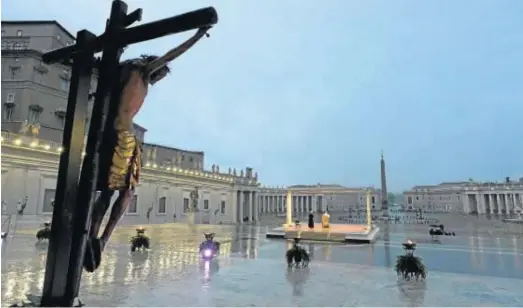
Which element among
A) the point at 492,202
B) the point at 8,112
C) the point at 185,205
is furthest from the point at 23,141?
the point at 492,202

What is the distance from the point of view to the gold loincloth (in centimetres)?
441

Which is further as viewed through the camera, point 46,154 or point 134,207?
point 134,207

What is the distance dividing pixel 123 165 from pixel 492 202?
137 metres

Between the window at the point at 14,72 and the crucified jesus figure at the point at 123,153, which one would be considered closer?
the crucified jesus figure at the point at 123,153

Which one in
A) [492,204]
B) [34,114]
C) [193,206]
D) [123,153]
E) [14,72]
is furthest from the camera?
[492,204]

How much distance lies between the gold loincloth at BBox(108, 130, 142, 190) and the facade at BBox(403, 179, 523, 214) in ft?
389

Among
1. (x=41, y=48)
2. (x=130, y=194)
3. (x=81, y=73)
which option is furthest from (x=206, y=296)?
(x=41, y=48)

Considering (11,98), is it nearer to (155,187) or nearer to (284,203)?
(155,187)

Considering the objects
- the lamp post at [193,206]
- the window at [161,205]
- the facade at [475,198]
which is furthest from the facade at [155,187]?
the facade at [475,198]

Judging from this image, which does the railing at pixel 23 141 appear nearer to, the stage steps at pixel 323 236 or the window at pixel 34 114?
the window at pixel 34 114

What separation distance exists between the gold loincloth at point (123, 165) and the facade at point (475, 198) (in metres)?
119

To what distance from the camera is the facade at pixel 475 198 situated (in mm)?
107062

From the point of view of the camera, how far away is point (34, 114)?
33.6m

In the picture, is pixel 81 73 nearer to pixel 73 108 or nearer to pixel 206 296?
pixel 73 108
